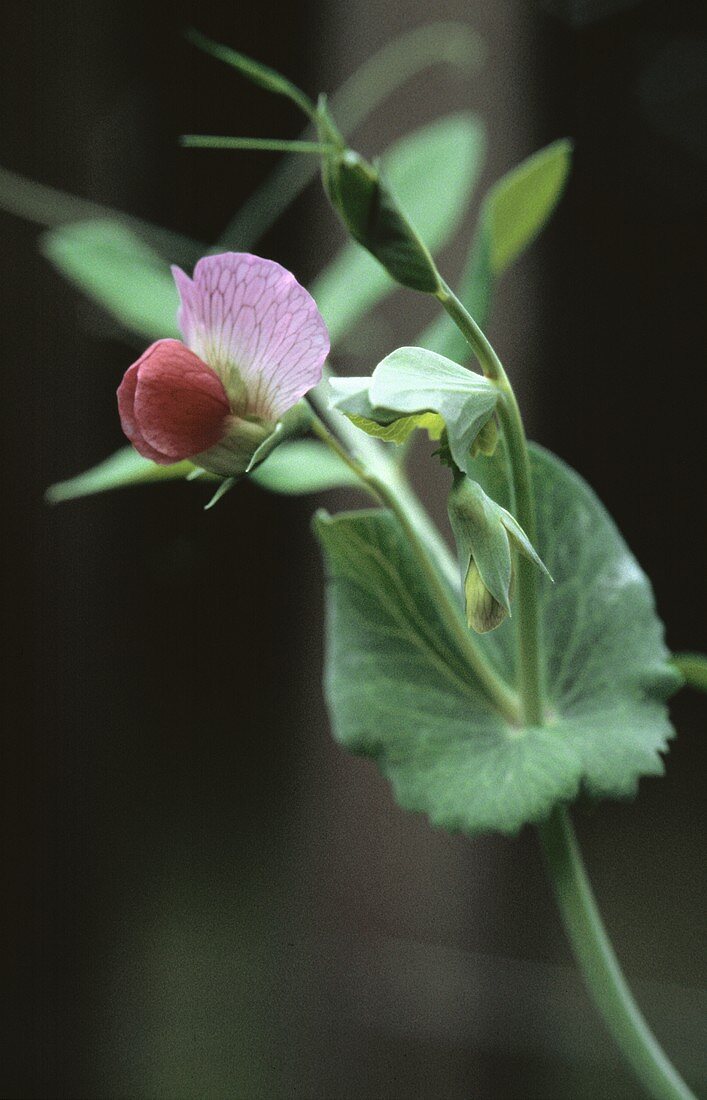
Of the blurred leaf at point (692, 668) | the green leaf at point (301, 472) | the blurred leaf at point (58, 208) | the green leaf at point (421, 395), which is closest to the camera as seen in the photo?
the green leaf at point (421, 395)

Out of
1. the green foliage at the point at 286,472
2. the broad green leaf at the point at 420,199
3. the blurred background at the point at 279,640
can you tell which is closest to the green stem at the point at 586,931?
the green foliage at the point at 286,472

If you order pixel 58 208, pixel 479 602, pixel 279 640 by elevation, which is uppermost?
pixel 58 208

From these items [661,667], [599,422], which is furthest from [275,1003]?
[661,667]

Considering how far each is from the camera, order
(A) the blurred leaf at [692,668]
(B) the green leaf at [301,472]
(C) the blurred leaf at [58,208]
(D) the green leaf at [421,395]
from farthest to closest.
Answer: (C) the blurred leaf at [58,208]
(B) the green leaf at [301,472]
(A) the blurred leaf at [692,668]
(D) the green leaf at [421,395]

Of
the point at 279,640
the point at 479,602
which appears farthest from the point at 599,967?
the point at 279,640

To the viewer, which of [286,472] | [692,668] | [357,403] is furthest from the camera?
[286,472]

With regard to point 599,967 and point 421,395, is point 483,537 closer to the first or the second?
point 421,395

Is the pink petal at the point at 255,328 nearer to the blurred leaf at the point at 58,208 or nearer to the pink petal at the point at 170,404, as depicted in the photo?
the pink petal at the point at 170,404

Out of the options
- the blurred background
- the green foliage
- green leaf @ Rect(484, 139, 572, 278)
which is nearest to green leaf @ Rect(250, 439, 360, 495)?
the green foliage
